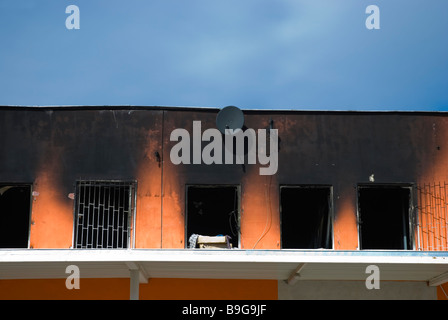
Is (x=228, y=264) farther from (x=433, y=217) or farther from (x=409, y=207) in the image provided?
Result: (x=433, y=217)

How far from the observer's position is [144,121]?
15062 millimetres

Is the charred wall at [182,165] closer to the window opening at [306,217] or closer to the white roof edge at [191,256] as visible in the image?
the window opening at [306,217]

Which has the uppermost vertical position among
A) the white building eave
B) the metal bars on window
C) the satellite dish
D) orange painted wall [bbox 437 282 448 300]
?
the satellite dish

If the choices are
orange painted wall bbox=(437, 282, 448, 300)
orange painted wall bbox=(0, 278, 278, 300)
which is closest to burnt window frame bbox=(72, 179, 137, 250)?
orange painted wall bbox=(0, 278, 278, 300)

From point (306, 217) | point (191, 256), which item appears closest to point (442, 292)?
point (306, 217)

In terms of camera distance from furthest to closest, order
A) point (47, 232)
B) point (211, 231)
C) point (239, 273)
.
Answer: point (211, 231) → point (47, 232) → point (239, 273)

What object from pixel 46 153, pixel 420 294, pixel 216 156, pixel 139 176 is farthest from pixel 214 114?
pixel 420 294

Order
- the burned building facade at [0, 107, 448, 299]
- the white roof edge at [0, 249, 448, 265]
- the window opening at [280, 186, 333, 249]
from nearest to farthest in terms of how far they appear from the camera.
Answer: the white roof edge at [0, 249, 448, 265] → the burned building facade at [0, 107, 448, 299] → the window opening at [280, 186, 333, 249]

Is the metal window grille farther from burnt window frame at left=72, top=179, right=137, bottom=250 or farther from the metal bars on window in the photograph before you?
the metal bars on window

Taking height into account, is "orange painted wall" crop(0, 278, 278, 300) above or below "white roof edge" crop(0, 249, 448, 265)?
below

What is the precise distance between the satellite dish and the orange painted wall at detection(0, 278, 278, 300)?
10.6ft

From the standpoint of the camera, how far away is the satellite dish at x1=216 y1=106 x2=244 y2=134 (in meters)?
14.8

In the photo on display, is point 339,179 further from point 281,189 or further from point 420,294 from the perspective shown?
point 420,294
